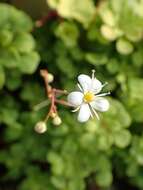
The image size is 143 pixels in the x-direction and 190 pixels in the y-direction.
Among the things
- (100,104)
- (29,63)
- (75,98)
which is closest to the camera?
(75,98)

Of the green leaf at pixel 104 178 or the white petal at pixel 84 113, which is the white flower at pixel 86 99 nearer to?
the white petal at pixel 84 113

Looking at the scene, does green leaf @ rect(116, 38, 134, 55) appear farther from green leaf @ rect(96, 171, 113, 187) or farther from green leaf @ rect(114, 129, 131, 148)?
green leaf @ rect(96, 171, 113, 187)

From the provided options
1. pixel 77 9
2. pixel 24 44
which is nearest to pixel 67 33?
pixel 77 9

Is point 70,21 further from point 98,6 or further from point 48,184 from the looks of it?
point 48,184

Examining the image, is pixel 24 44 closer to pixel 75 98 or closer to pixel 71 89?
pixel 71 89

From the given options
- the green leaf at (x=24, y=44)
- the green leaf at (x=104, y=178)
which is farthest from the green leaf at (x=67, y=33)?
the green leaf at (x=104, y=178)

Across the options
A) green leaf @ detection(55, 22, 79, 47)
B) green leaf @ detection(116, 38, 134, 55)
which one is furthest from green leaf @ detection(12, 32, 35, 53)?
green leaf @ detection(116, 38, 134, 55)

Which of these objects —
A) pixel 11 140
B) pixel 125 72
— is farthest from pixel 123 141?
pixel 11 140
